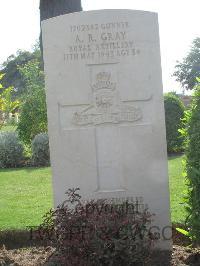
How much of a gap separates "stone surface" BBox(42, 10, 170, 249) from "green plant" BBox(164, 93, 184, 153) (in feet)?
31.4

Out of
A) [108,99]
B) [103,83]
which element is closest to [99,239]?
[108,99]

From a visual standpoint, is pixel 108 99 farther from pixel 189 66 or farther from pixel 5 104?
pixel 189 66

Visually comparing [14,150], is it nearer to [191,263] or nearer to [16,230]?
[16,230]

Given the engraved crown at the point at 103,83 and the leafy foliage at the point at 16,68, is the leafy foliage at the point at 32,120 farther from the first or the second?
the leafy foliage at the point at 16,68

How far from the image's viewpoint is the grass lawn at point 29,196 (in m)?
6.84

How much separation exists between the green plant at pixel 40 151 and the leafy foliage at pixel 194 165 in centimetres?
880

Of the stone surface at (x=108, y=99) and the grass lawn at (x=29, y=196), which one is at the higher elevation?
the stone surface at (x=108, y=99)

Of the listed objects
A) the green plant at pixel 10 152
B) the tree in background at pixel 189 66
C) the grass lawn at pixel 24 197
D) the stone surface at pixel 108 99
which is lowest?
the grass lawn at pixel 24 197

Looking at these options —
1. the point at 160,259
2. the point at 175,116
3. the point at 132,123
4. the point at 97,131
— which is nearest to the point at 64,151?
the point at 97,131

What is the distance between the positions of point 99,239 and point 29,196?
A: 4.82 m

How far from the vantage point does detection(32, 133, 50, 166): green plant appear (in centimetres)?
1341

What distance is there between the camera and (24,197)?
8703mm

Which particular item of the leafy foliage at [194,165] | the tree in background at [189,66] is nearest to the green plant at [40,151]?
the leafy foliage at [194,165]

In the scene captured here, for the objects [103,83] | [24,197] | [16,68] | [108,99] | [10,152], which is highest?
[16,68]
